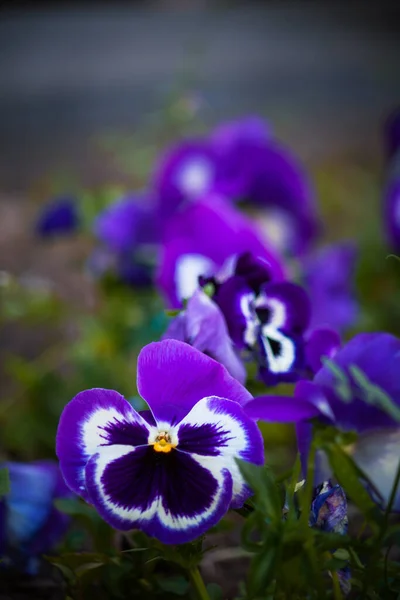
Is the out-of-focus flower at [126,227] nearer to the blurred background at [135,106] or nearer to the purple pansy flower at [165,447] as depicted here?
the blurred background at [135,106]

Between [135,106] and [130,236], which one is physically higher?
[130,236]

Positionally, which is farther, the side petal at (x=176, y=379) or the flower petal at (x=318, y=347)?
the flower petal at (x=318, y=347)

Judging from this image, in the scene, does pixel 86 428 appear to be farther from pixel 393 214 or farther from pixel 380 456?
pixel 393 214

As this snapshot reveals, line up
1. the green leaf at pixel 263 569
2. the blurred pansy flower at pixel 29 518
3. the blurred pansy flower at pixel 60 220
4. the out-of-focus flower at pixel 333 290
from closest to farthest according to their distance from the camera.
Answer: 1. the green leaf at pixel 263 569
2. the blurred pansy flower at pixel 29 518
3. the out-of-focus flower at pixel 333 290
4. the blurred pansy flower at pixel 60 220

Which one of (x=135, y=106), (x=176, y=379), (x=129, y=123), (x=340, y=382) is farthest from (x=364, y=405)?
(x=135, y=106)

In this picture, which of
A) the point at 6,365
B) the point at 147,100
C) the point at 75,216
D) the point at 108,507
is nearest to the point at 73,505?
the point at 108,507

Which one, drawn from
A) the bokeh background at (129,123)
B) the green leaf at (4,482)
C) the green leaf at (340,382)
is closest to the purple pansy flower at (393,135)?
the bokeh background at (129,123)

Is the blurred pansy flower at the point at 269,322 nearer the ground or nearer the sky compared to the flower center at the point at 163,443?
nearer the sky

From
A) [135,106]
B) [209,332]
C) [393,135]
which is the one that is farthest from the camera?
[135,106]
